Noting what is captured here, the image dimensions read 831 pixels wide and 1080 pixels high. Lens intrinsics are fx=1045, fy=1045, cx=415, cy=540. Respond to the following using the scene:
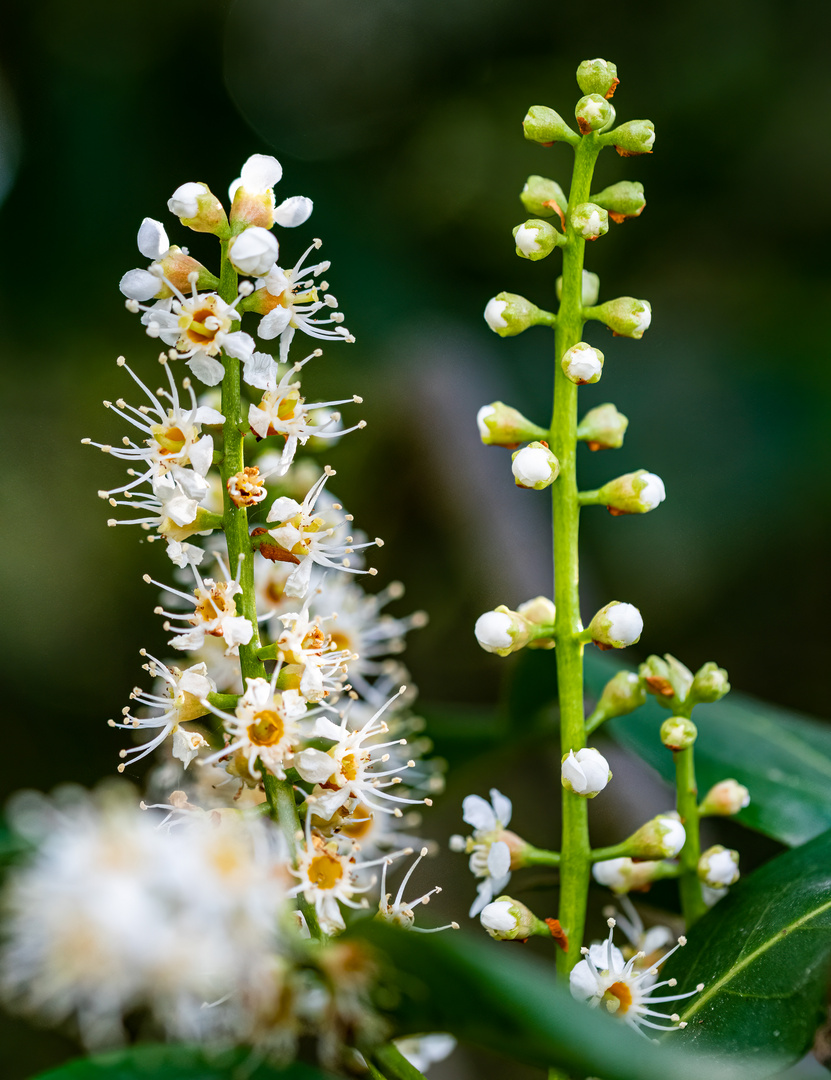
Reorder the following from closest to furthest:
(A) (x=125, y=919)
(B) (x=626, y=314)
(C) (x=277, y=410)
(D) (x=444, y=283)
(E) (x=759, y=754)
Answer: (A) (x=125, y=919)
(C) (x=277, y=410)
(B) (x=626, y=314)
(E) (x=759, y=754)
(D) (x=444, y=283)

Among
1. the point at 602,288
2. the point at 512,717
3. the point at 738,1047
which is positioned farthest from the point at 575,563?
the point at 602,288

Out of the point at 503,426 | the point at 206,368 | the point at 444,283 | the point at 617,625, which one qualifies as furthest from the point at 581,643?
the point at 444,283

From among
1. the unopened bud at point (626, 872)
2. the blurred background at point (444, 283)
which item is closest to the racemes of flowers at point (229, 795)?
the unopened bud at point (626, 872)

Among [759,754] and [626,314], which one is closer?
[626,314]

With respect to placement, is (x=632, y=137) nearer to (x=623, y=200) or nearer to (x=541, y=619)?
(x=623, y=200)

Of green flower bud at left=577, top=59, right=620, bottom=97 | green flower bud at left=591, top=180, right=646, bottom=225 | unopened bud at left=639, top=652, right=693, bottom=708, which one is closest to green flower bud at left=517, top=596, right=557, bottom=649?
unopened bud at left=639, top=652, right=693, bottom=708

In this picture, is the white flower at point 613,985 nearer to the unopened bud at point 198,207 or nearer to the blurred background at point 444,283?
the unopened bud at point 198,207
